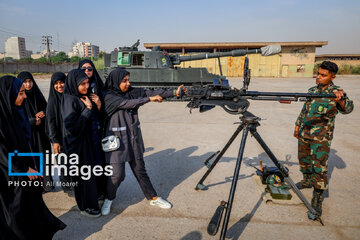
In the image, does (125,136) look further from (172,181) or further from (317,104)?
(317,104)

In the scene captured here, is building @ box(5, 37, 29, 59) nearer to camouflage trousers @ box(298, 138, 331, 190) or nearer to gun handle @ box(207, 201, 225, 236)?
gun handle @ box(207, 201, 225, 236)

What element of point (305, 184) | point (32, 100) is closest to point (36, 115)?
point (32, 100)

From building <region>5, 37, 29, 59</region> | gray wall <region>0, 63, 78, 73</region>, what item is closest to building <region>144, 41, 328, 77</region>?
gray wall <region>0, 63, 78, 73</region>

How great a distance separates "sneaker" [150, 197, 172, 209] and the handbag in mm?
932

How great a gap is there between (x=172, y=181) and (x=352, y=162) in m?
3.61

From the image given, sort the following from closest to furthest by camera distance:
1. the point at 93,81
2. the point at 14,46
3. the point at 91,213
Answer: the point at 91,213 → the point at 93,81 → the point at 14,46

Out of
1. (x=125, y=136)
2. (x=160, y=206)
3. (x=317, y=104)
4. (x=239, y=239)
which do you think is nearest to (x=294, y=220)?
(x=239, y=239)

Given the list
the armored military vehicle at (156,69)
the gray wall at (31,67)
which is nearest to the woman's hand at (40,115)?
the armored military vehicle at (156,69)

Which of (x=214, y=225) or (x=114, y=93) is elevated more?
(x=114, y=93)

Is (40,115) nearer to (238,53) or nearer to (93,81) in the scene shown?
(93,81)

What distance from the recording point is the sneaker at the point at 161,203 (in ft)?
10.5

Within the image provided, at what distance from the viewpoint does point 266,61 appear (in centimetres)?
3139

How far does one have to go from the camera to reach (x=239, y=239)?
261 centimetres

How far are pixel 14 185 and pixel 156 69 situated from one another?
32.4ft
